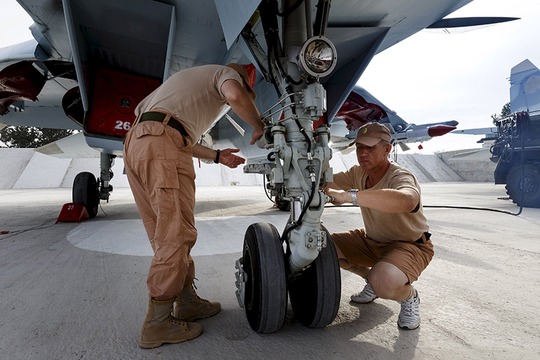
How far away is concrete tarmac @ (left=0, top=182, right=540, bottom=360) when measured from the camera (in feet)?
4.62

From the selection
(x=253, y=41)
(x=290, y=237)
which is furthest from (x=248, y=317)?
(x=253, y=41)

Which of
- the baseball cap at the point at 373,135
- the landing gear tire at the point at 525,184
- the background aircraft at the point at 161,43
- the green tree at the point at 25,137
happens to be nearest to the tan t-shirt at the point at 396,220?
the baseball cap at the point at 373,135

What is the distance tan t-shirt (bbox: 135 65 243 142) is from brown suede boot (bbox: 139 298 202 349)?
36.9 inches

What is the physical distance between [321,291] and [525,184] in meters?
7.71

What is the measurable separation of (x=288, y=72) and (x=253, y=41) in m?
0.52

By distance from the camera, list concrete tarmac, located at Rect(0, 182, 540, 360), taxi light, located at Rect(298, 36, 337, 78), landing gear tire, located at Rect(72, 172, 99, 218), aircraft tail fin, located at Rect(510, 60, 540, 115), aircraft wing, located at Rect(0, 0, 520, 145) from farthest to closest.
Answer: aircraft tail fin, located at Rect(510, 60, 540, 115), landing gear tire, located at Rect(72, 172, 99, 218), aircraft wing, located at Rect(0, 0, 520, 145), taxi light, located at Rect(298, 36, 337, 78), concrete tarmac, located at Rect(0, 182, 540, 360)

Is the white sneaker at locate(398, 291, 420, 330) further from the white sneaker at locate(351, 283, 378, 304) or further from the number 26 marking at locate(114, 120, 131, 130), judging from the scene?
the number 26 marking at locate(114, 120, 131, 130)

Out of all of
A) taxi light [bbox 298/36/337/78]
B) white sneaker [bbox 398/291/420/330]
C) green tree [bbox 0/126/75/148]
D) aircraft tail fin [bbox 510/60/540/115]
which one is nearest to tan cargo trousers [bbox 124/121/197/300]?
taxi light [bbox 298/36/337/78]

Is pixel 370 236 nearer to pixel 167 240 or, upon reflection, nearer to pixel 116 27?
pixel 167 240

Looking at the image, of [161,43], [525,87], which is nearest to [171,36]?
[161,43]

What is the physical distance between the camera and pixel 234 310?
6.10 ft

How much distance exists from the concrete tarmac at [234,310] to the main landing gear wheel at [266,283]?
0.10 m

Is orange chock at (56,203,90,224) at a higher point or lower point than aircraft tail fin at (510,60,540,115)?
lower

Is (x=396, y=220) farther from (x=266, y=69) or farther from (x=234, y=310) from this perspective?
(x=266, y=69)
